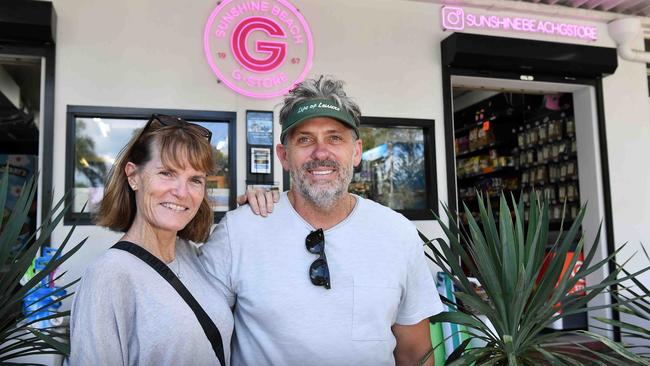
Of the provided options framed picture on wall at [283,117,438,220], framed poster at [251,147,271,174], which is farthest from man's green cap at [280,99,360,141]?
framed picture on wall at [283,117,438,220]

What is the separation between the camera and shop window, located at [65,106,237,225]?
13.0 ft

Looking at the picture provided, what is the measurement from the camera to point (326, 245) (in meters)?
1.83

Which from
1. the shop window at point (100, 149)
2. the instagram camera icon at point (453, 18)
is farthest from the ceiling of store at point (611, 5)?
the shop window at point (100, 149)

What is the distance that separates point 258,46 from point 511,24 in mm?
2458

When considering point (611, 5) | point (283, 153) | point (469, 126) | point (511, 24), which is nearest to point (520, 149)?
point (469, 126)

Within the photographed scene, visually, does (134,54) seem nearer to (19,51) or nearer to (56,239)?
(19,51)

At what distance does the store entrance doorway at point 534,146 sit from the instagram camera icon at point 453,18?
0.47 metres

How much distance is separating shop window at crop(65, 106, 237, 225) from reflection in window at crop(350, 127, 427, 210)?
1.19 m

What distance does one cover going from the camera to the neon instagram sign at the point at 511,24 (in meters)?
4.81

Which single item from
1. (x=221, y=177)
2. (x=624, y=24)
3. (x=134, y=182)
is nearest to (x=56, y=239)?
(x=221, y=177)

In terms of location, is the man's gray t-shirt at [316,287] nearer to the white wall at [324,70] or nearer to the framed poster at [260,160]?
the framed poster at [260,160]

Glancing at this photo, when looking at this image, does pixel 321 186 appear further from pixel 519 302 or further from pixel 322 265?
pixel 519 302

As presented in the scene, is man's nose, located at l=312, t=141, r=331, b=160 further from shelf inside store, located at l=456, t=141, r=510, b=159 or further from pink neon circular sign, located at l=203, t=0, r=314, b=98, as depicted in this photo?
shelf inside store, located at l=456, t=141, r=510, b=159

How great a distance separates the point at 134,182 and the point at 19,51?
2951 millimetres
